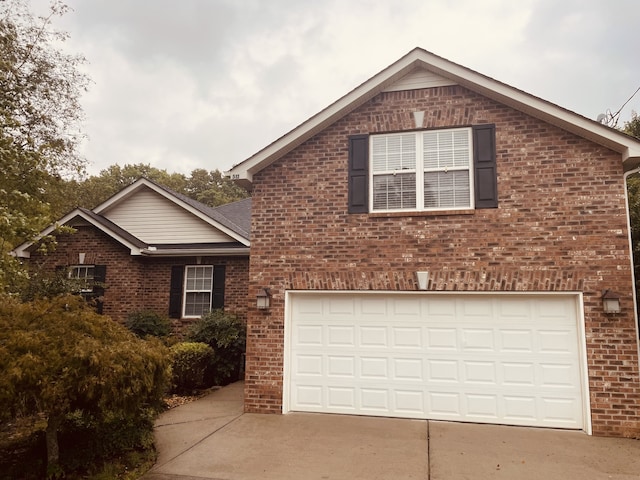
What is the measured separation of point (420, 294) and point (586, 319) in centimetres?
257

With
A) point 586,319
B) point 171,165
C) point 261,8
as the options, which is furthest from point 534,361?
point 171,165

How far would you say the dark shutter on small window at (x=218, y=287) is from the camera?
12.7 metres

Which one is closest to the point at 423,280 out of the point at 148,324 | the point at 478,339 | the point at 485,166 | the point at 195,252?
the point at 478,339

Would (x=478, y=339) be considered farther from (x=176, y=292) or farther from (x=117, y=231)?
(x=117, y=231)

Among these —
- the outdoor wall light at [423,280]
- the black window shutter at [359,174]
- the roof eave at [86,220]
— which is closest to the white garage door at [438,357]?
the outdoor wall light at [423,280]

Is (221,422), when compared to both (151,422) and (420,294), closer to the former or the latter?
(151,422)

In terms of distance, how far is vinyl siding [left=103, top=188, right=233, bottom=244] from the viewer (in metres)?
13.9

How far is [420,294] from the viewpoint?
779cm

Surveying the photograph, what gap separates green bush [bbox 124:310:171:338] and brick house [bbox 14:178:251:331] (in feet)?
1.39

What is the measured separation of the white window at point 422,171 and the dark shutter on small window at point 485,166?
0.41 ft

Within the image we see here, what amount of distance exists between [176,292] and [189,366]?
12.5ft

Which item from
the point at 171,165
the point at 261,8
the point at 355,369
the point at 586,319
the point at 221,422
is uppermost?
the point at 171,165

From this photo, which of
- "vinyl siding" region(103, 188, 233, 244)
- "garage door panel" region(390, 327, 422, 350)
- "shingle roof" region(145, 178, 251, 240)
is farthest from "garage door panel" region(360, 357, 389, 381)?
"vinyl siding" region(103, 188, 233, 244)

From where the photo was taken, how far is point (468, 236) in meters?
7.57
